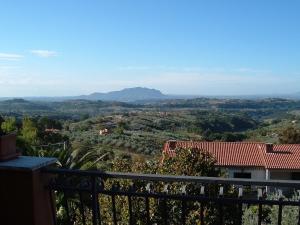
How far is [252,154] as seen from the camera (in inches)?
1403

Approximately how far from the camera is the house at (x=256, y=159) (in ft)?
109

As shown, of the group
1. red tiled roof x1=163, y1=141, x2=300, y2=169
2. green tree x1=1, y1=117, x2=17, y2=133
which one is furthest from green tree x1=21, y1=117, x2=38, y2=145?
red tiled roof x1=163, y1=141, x2=300, y2=169

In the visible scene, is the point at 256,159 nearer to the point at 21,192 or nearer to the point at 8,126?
the point at 8,126

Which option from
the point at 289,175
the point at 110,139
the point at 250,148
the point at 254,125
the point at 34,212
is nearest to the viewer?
the point at 34,212

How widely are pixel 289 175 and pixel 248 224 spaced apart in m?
26.0

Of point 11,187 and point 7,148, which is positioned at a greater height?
point 7,148

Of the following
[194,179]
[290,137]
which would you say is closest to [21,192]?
[194,179]

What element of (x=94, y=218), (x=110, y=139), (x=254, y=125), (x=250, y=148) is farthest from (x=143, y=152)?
(x=254, y=125)

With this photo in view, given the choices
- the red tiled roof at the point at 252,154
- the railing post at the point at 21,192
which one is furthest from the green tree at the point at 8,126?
the red tiled roof at the point at 252,154

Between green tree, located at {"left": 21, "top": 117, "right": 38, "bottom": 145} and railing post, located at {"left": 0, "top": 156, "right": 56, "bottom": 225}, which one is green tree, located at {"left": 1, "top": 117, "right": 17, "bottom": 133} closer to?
railing post, located at {"left": 0, "top": 156, "right": 56, "bottom": 225}

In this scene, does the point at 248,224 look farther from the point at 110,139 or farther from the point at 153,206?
the point at 110,139

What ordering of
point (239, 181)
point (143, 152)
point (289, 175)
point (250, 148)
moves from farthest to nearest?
1. point (143, 152)
2. point (250, 148)
3. point (289, 175)
4. point (239, 181)

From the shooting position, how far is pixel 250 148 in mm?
36562

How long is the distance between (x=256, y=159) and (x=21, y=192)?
32.8m
